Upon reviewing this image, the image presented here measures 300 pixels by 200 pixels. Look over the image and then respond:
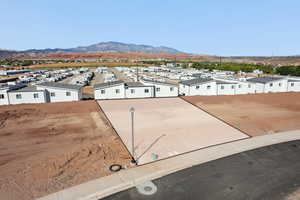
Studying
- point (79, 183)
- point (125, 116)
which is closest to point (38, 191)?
point (79, 183)

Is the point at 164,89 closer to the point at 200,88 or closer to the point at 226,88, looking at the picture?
the point at 200,88

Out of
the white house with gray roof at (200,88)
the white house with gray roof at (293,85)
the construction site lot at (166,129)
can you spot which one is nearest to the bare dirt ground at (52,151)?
the construction site lot at (166,129)

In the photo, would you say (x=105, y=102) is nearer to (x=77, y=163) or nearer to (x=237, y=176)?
(x=77, y=163)

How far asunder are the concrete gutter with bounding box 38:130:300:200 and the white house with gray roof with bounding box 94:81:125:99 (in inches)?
866

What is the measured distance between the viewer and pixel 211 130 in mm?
18625

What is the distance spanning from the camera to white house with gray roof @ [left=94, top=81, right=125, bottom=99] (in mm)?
32812

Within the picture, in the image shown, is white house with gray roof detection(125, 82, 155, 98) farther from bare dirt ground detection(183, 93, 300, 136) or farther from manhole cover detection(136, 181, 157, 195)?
manhole cover detection(136, 181, 157, 195)

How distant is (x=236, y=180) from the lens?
404 inches

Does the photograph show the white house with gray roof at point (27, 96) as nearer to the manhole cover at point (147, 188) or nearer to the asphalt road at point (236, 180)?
the asphalt road at point (236, 180)

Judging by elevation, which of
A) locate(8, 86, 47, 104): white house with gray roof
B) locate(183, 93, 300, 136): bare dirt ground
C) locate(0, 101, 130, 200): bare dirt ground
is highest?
locate(8, 86, 47, 104): white house with gray roof

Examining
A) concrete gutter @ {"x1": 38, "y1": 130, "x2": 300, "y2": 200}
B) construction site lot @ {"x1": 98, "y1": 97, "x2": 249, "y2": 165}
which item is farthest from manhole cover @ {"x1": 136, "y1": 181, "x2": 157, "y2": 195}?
construction site lot @ {"x1": 98, "y1": 97, "x2": 249, "y2": 165}

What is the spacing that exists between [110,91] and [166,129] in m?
16.9

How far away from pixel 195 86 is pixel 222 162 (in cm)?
2642

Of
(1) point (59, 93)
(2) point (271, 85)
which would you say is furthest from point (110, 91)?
(2) point (271, 85)
